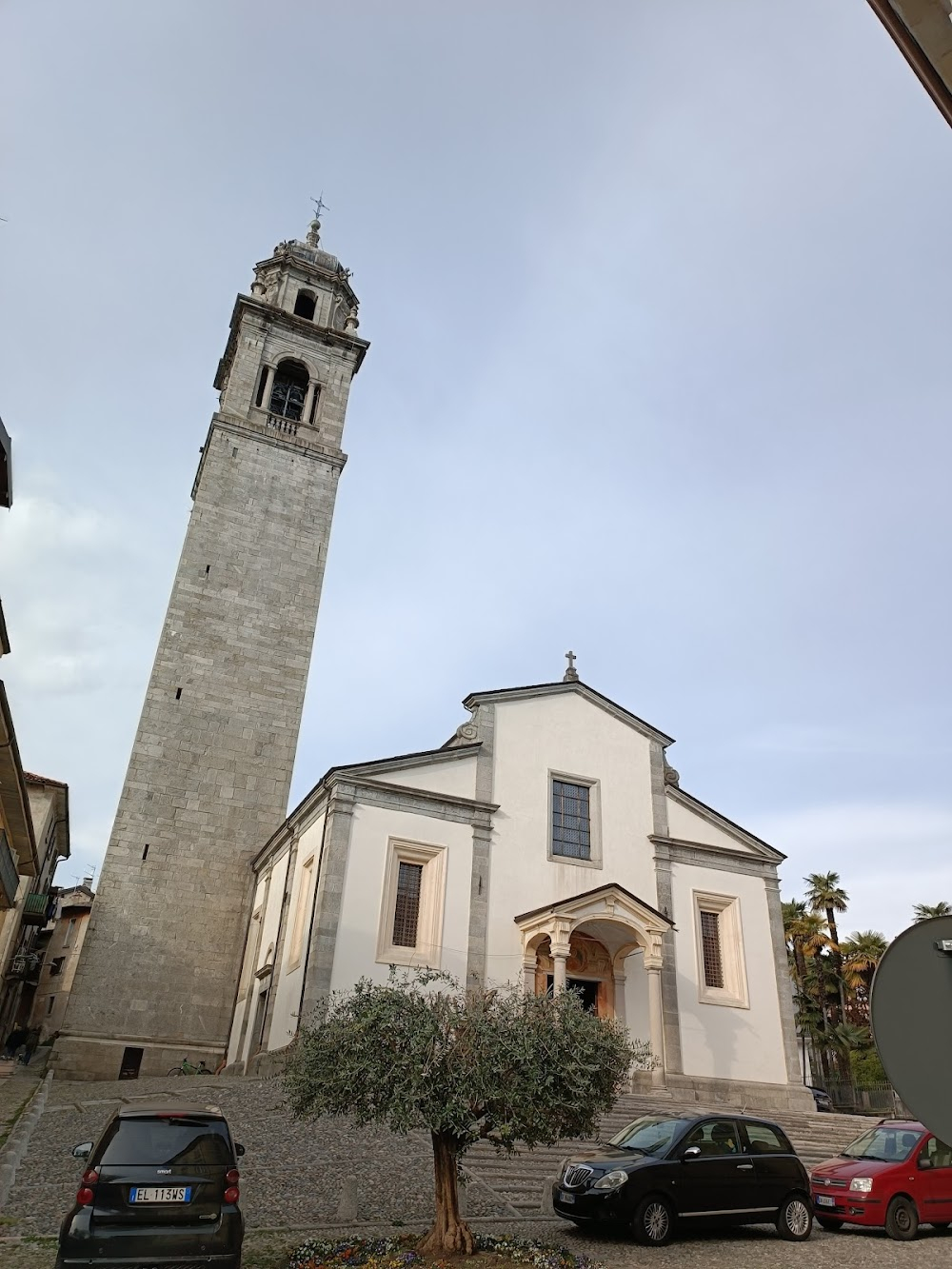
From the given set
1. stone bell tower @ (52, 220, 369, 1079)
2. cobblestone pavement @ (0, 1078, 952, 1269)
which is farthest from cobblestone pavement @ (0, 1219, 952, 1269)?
stone bell tower @ (52, 220, 369, 1079)

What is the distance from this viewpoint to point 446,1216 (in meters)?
8.13

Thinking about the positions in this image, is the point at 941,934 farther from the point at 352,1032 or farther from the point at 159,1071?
the point at 159,1071

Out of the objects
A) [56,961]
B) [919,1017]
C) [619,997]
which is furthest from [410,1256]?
[56,961]

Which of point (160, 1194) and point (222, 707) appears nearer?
point (160, 1194)

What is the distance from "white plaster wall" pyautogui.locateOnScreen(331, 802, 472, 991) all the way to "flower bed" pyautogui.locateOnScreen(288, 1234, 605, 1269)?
37.3 feet

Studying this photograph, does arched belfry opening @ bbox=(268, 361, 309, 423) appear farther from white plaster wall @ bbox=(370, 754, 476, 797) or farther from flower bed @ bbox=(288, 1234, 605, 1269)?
flower bed @ bbox=(288, 1234, 605, 1269)

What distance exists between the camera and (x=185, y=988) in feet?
85.0

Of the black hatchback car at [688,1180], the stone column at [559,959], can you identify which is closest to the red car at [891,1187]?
the black hatchback car at [688,1180]

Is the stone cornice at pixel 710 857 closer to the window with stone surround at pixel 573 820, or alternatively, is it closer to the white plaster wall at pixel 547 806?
the white plaster wall at pixel 547 806

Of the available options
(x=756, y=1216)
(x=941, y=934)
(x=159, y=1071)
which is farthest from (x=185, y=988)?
(x=941, y=934)

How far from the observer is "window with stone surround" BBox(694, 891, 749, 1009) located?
75.9 ft

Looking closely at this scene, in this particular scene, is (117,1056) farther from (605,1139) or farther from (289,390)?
(289,390)

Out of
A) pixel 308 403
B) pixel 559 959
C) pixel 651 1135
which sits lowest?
pixel 651 1135

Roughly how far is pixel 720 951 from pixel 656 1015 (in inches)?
152
